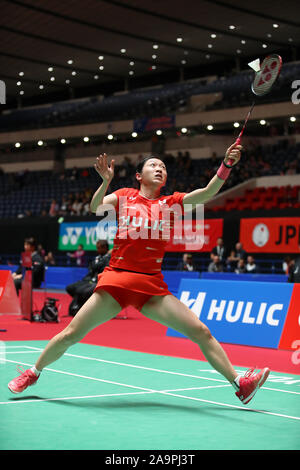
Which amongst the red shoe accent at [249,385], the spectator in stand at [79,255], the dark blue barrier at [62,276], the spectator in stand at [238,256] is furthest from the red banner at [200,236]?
the red shoe accent at [249,385]

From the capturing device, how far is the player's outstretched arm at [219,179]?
5.58 meters

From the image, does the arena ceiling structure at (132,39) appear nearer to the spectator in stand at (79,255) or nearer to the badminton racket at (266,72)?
the spectator in stand at (79,255)

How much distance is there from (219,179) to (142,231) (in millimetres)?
798

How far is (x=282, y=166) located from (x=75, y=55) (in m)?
13.0

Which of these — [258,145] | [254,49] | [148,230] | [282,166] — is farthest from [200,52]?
[148,230]

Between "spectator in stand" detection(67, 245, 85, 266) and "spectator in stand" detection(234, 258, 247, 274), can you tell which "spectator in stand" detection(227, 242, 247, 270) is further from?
"spectator in stand" detection(67, 245, 85, 266)

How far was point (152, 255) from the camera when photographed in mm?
5980

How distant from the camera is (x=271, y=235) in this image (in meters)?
24.3

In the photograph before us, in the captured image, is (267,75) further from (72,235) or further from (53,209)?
(53,209)

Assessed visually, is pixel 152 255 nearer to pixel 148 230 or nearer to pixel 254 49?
pixel 148 230

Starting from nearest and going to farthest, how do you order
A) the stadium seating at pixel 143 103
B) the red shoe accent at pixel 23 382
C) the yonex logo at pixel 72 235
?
1. the red shoe accent at pixel 23 382
2. the yonex logo at pixel 72 235
3. the stadium seating at pixel 143 103

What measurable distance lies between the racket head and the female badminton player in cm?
143

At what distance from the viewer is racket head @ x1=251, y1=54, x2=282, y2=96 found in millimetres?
6698

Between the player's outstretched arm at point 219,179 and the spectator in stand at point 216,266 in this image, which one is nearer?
the player's outstretched arm at point 219,179
